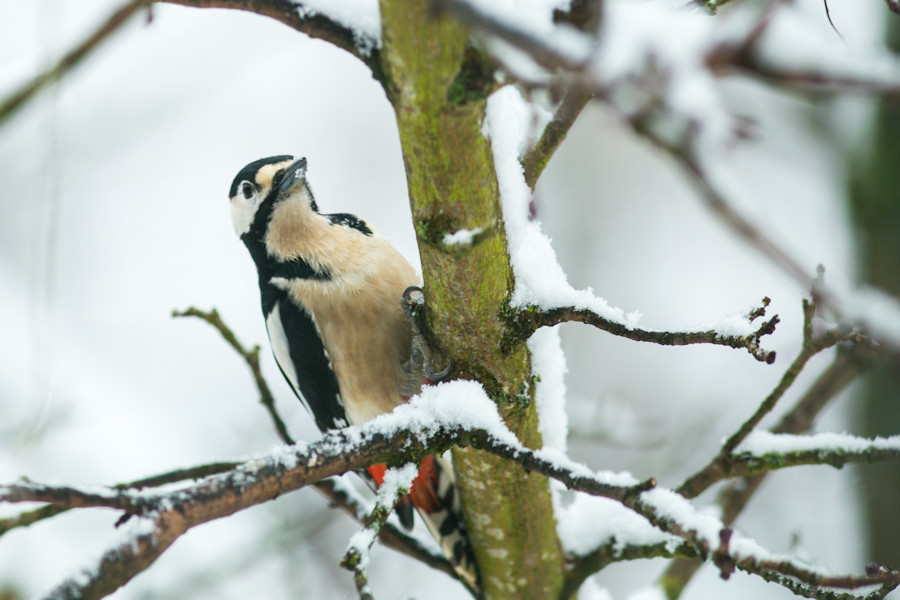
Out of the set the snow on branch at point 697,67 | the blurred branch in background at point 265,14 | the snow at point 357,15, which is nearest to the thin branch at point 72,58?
the blurred branch in background at point 265,14

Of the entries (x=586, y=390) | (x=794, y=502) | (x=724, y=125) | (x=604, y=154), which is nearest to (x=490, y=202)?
(x=724, y=125)

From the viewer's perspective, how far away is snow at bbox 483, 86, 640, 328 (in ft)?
5.57

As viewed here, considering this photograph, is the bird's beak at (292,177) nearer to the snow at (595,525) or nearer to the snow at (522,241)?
the snow at (522,241)

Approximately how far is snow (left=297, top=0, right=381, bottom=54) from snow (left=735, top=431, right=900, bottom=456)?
1.42 meters

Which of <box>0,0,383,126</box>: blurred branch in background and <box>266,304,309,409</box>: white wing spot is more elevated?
<box>266,304,309,409</box>: white wing spot

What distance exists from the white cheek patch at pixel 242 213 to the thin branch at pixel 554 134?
139 centimetres

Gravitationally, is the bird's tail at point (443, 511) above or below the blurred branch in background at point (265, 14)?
below

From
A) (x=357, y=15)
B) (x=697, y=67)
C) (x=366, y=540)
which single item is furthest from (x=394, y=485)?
(x=697, y=67)

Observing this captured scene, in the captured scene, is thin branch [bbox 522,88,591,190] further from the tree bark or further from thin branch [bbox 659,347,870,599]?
thin branch [bbox 659,347,870,599]

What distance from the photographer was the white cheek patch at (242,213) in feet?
10.3

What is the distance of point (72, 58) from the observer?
136 cm

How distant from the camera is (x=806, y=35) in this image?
641mm

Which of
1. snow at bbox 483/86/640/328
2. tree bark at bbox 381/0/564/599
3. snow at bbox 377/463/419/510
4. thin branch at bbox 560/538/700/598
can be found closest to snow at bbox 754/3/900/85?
tree bark at bbox 381/0/564/599

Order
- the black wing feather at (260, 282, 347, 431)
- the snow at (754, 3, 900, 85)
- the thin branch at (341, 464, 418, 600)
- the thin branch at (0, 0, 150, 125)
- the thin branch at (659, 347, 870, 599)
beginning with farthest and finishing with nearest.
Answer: the black wing feather at (260, 282, 347, 431) → the thin branch at (659, 347, 870, 599) → the thin branch at (341, 464, 418, 600) → the thin branch at (0, 0, 150, 125) → the snow at (754, 3, 900, 85)
